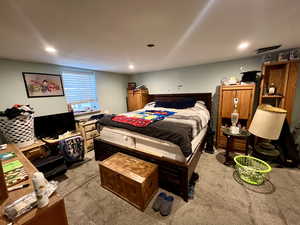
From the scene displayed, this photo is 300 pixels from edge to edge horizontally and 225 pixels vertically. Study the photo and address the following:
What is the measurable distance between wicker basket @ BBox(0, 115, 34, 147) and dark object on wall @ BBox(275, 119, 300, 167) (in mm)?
→ 4466

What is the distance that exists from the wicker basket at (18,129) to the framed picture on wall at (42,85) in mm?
938

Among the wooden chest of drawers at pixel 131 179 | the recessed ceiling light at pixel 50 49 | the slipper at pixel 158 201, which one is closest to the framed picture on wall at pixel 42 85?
the recessed ceiling light at pixel 50 49

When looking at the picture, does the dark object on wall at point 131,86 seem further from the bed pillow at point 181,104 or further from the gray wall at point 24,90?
the bed pillow at point 181,104

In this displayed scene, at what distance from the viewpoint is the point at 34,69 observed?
8.96ft

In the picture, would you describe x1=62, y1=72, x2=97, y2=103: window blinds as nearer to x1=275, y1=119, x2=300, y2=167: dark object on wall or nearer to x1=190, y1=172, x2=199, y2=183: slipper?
x1=190, y1=172, x2=199, y2=183: slipper

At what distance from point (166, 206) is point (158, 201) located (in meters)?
0.13

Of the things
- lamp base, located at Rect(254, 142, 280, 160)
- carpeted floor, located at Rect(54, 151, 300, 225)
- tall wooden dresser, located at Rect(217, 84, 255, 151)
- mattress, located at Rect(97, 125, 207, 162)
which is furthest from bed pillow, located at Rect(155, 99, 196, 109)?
carpeted floor, located at Rect(54, 151, 300, 225)

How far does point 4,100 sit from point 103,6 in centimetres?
280

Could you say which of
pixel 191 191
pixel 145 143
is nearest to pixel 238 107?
pixel 191 191

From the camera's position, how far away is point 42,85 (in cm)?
285

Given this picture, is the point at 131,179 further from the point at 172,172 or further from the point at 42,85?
the point at 42,85

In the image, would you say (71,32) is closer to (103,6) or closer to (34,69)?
(103,6)

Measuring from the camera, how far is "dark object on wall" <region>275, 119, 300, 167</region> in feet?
7.29

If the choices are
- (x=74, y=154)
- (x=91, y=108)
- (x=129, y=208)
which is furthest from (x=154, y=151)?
(x=91, y=108)
